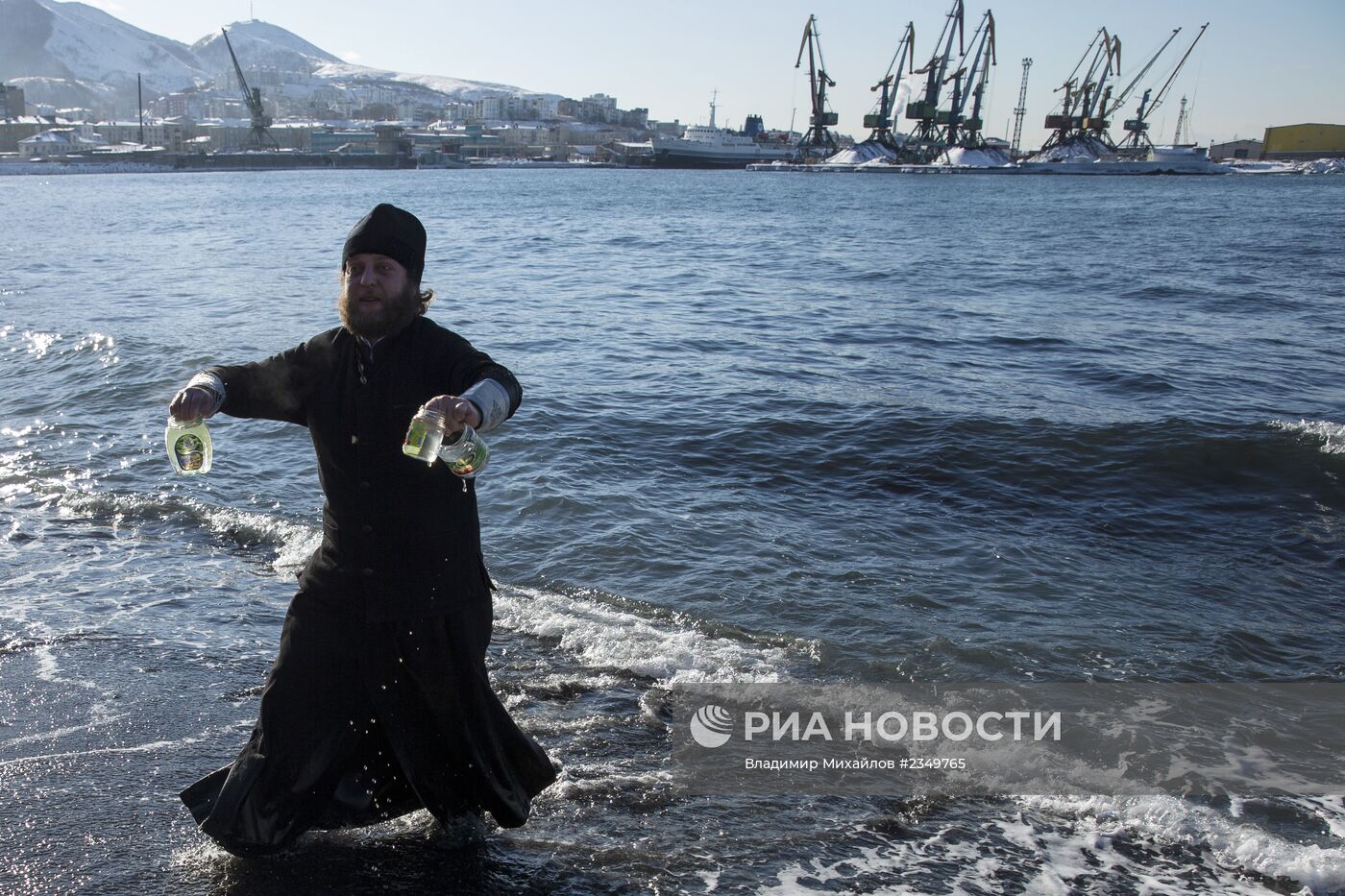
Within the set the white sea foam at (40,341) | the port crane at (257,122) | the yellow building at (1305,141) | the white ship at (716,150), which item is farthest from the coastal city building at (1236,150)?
the white sea foam at (40,341)

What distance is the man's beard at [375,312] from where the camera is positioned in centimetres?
299

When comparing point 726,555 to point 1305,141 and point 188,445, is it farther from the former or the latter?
point 1305,141

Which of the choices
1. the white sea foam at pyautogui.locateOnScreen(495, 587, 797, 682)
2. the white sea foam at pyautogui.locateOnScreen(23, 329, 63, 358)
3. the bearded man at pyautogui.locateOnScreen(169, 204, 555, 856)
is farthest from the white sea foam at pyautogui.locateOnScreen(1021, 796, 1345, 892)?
the white sea foam at pyautogui.locateOnScreen(23, 329, 63, 358)

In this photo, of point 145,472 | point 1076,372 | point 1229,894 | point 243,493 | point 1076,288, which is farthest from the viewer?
point 1076,288

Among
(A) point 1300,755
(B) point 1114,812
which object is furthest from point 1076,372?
(B) point 1114,812

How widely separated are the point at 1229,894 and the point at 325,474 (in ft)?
11.2

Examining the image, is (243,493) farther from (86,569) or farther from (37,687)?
(37,687)

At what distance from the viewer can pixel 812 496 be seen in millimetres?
9086

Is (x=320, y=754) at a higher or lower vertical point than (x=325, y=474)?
lower

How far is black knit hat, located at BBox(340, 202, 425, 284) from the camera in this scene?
2.99 metres

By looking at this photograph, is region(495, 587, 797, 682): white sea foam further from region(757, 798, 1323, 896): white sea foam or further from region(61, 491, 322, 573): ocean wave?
region(61, 491, 322, 573): ocean wave

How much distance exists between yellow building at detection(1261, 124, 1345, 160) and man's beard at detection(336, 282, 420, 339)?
6322 inches

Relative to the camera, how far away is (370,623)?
10.0 ft

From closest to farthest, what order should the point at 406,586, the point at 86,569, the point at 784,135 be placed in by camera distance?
the point at 406,586, the point at 86,569, the point at 784,135
